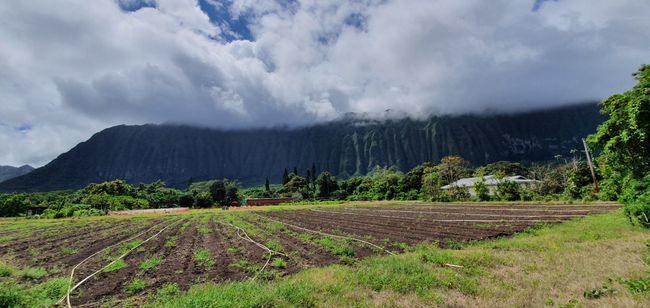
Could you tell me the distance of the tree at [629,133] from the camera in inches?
526

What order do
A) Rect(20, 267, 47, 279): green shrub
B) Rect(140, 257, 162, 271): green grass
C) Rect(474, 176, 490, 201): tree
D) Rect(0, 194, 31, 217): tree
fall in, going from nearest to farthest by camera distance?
Rect(20, 267, 47, 279): green shrub < Rect(140, 257, 162, 271): green grass < Rect(474, 176, 490, 201): tree < Rect(0, 194, 31, 217): tree

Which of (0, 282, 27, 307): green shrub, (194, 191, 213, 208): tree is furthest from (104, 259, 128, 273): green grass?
(194, 191, 213, 208): tree

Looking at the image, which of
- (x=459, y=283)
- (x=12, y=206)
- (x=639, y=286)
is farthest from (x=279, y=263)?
(x=12, y=206)

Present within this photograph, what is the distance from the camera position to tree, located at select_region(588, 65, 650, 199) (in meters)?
13.4

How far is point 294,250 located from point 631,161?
18110 mm

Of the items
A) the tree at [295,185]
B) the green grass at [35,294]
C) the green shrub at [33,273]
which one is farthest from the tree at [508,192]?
the tree at [295,185]

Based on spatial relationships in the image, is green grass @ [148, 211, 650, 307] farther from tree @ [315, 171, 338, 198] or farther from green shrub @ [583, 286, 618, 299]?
tree @ [315, 171, 338, 198]

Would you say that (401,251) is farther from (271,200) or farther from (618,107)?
(271,200)

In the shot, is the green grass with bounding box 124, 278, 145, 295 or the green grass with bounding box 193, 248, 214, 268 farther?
the green grass with bounding box 193, 248, 214, 268

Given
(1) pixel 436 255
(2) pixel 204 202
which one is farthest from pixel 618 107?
(2) pixel 204 202

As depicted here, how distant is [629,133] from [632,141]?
0.77 m

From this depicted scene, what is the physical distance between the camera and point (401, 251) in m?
13.6

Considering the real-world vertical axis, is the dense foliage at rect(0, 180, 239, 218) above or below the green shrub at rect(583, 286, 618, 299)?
above

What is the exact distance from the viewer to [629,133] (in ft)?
46.6
